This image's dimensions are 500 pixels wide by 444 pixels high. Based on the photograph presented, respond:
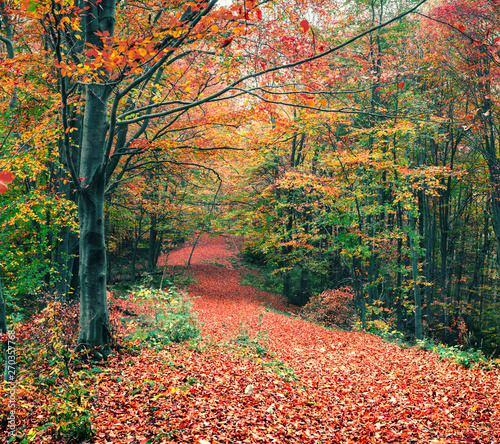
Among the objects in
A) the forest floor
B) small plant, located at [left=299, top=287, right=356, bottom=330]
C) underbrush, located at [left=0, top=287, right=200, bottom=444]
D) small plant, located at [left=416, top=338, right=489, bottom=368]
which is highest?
underbrush, located at [left=0, top=287, right=200, bottom=444]

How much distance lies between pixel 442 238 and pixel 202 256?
51.6 feet

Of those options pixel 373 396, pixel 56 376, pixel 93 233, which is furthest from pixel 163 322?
pixel 373 396

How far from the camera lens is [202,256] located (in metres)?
24.2

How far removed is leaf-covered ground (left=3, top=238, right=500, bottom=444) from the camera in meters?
3.08

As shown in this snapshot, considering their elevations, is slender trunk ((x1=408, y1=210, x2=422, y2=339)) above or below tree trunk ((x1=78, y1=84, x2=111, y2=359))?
below

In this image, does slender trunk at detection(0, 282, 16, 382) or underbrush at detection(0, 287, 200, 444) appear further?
slender trunk at detection(0, 282, 16, 382)

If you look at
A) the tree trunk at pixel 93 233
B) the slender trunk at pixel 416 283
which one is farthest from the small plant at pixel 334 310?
the tree trunk at pixel 93 233

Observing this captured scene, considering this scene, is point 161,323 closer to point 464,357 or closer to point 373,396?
point 373,396

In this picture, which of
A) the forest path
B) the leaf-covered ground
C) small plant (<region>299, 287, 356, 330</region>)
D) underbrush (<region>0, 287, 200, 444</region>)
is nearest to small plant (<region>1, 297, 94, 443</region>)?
underbrush (<region>0, 287, 200, 444</region>)

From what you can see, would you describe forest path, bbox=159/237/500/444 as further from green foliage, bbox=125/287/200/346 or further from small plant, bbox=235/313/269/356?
green foliage, bbox=125/287/200/346

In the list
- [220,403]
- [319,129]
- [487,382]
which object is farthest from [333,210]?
[220,403]

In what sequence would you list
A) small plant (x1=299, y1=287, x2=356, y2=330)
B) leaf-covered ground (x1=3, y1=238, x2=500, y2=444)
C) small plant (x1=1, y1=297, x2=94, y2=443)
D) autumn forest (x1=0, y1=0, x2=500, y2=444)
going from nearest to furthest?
1. small plant (x1=1, y1=297, x2=94, y2=443)
2. leaf-covered ground (x1=3, y1=238, x2=500, y2=444)
3. autumn forest (x1=0, y1=0, x2=500, y2=444)
4. small plant (x1=299, y1=287, x2=356, y2=330)

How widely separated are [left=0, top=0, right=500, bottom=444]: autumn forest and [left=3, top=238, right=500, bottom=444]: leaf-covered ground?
0.03 meters

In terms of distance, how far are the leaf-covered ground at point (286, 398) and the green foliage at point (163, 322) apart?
39 cm
